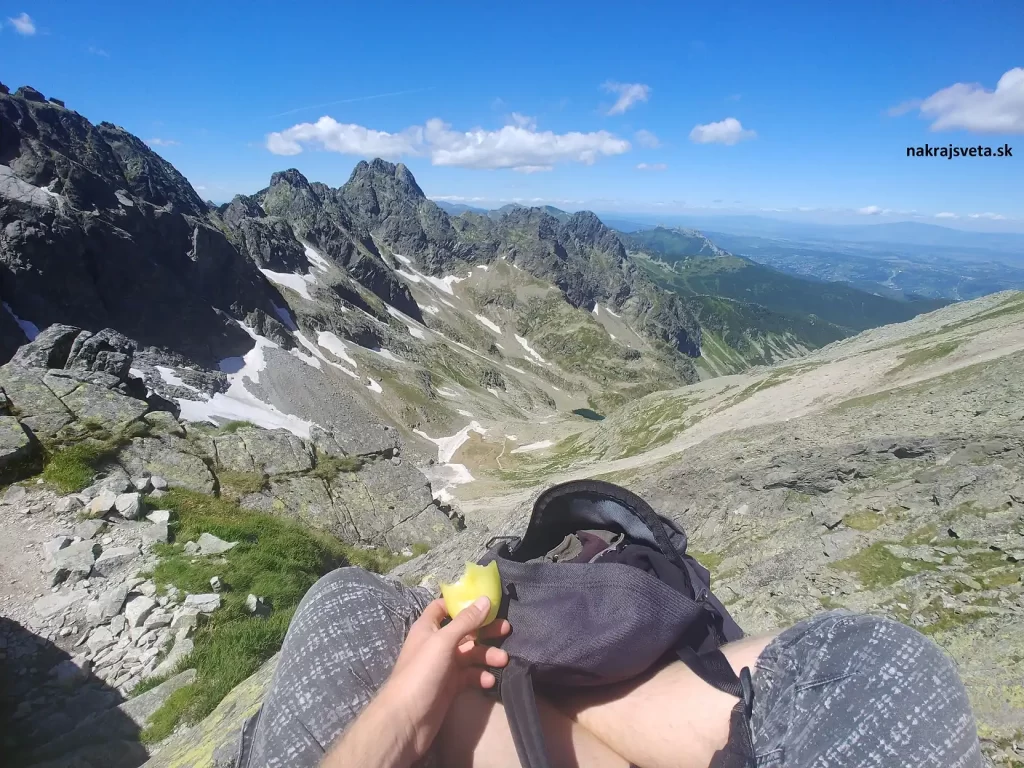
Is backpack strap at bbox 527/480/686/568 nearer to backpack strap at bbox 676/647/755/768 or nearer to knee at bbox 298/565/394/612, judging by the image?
backpack strap at bbox 676/647/755/768

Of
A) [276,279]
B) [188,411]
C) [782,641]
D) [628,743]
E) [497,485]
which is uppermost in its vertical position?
[276,279]

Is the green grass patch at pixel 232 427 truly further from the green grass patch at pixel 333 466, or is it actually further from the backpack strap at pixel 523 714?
the backpack strap at pixel 523 714

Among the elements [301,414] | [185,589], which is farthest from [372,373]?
[185,589]

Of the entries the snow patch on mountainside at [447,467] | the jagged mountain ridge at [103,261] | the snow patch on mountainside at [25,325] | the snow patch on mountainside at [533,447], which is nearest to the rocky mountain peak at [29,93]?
the jagged mountain ridge at [103,261]

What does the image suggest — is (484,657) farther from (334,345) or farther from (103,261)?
(334,345)

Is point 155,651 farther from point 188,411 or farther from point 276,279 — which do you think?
point 276,279

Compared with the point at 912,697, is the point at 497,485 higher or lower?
lower

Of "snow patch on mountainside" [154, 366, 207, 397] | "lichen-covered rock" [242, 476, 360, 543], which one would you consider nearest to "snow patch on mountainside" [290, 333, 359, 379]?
"snow patch on mountainside" [154, 366, 207, 397]
